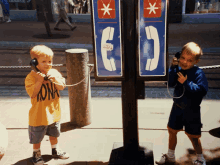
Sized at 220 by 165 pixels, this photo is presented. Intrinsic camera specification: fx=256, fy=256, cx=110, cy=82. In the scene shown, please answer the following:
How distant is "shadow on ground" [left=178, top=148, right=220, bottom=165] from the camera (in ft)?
10.6

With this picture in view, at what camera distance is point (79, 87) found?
13.8ft

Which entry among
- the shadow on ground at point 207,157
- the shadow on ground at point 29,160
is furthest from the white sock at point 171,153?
the shadow on ground at point 29,160

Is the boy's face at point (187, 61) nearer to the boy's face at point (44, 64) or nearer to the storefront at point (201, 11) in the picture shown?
the boy's face at point (44, 64)

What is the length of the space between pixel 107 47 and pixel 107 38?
0.30 ft

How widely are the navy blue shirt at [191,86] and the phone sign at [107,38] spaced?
71cm

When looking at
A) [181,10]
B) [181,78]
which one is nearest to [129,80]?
[181,78]

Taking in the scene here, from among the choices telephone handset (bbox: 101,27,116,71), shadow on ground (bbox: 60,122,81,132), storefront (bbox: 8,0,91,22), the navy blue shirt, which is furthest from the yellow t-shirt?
storefront (bbox: 8,0,91,22)

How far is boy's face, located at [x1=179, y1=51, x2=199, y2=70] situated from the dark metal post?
583 mm

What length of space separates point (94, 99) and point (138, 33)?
3.28 m

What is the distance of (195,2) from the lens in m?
19.1

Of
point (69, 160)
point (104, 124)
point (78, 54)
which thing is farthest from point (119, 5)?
point (104, 124)

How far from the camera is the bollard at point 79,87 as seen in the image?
408 cm

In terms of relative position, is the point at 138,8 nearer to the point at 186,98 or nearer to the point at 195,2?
the point at 186,98

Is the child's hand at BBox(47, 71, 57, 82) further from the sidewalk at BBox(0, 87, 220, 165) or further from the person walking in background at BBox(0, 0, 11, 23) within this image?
the person walking in background at BBox(0, 0, 11, 23)
